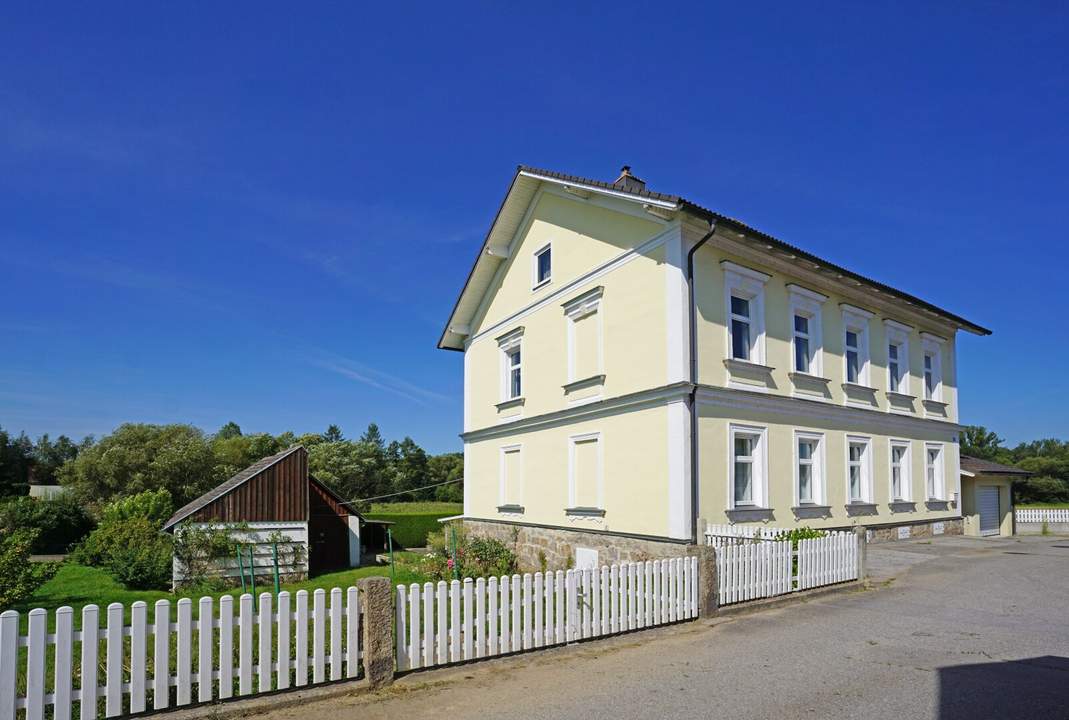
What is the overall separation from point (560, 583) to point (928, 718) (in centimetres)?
390

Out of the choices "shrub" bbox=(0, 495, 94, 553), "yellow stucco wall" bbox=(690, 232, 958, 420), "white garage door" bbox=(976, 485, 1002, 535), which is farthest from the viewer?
"shrub" bbox=(0, 495, 94, 553)

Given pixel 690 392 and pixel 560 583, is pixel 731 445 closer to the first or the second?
pixel 690 392

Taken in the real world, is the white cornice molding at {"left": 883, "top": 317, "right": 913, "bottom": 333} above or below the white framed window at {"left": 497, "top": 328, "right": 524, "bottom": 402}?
above

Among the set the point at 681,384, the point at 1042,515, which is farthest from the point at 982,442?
the point at 681,384

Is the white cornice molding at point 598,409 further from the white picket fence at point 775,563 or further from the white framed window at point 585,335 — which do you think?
the white picket fence at point 775,563

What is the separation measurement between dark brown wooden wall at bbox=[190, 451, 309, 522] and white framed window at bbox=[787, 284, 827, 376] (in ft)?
54.0

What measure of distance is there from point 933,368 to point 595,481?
1302 cm

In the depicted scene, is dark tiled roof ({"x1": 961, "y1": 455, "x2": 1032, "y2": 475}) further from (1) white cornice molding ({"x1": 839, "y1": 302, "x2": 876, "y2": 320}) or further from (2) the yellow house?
(1) white cornice molding ({"x1": 839, "y1": 302, "x2": 876, "y2": 320})

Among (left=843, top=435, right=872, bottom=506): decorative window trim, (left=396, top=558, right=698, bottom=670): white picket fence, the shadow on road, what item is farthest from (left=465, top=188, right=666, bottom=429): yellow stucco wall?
the shadow on road

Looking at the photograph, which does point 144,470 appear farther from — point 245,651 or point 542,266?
point 245,651

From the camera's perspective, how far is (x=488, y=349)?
74.7ft

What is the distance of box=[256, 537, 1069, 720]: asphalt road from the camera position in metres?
6.08

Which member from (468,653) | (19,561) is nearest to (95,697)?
(468,653)

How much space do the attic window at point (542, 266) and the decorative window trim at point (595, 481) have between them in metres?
4.85
